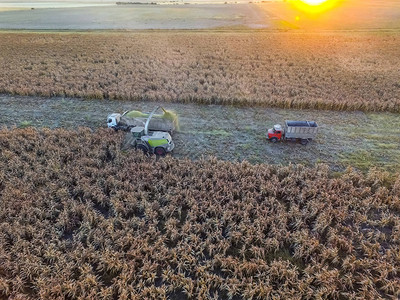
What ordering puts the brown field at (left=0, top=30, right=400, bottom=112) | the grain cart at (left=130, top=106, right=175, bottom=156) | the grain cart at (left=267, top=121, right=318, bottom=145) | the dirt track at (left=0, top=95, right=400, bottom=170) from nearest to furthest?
1. the grain cart at (left=130, top=106, right=175, bottom=156)
2. the dirt track at (left=0, top=95, right=400, bottom=170)
3. the grain cart at (left=267, top=121, right=318, bottom=145)
4. the brown field at (left=0, top=30, right=400, bottom=112)

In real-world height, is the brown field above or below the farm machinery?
above

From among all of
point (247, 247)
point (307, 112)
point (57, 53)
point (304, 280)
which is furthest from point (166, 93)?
point (57, 53)

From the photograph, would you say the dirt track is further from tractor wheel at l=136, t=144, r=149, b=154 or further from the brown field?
tractor wheel at l=136, t=144, r=149, b=154

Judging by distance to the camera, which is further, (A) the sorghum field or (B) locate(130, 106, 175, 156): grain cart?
(B) locate(130, 106, 175, 156): grain cart

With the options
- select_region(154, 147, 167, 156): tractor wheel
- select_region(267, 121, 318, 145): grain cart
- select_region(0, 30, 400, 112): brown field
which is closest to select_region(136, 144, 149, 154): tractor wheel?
select_region(154, 147, 167, 156): tractor wheel

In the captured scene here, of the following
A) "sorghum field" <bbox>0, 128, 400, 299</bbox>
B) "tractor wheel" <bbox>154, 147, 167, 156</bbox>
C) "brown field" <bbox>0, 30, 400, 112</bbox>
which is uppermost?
"brown field" <bbox>0, 30, 400, 112</bbox>

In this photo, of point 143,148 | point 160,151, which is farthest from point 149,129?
point 160,151

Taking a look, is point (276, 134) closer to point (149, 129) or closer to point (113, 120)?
point (149, 129)
